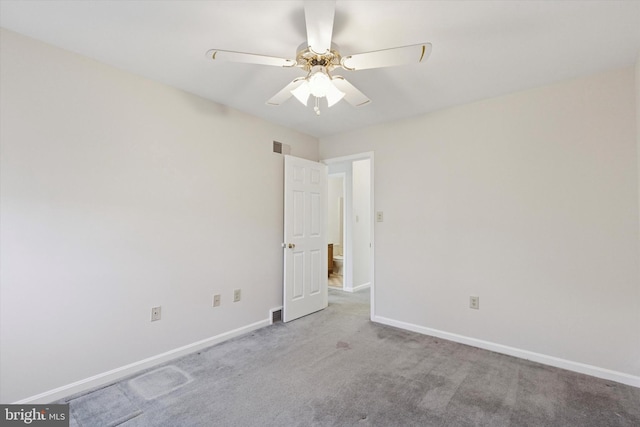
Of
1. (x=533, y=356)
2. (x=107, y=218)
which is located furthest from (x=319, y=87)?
(x=533, y=356)

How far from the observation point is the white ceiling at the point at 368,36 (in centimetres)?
164

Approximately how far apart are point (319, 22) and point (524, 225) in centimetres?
241

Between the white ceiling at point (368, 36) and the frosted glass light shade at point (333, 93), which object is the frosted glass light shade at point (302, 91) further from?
the white ceiling at point (368, 36)

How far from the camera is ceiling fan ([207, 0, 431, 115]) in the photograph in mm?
1397

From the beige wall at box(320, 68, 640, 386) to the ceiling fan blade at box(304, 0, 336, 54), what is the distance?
2007 millimetres

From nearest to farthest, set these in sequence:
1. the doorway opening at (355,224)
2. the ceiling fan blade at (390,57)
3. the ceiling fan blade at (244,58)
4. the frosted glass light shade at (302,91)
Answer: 1. the ceiling fan blade at (390,57)
2. the ceiling fan blade at (244,58)
3. the frosted glass light shade at (302,91)
4. the doorway opening at (355,224)

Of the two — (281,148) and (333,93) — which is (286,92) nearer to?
(333,93)

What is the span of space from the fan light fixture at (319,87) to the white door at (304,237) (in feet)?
5.72

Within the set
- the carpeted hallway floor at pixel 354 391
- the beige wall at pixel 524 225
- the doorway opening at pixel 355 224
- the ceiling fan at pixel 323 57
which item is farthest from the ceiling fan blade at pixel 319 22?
Answer: the doorway opening at pixel 355 224

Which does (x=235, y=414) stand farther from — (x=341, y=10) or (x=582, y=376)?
(x=582, y=376)

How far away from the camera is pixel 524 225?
8.70ft

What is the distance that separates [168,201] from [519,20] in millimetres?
2805

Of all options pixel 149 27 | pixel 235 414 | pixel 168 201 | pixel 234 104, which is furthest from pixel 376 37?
pixel 235 414

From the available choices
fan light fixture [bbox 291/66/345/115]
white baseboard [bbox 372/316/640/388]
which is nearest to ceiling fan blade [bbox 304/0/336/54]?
fan light fixture [bbox 291/66/345/115]
